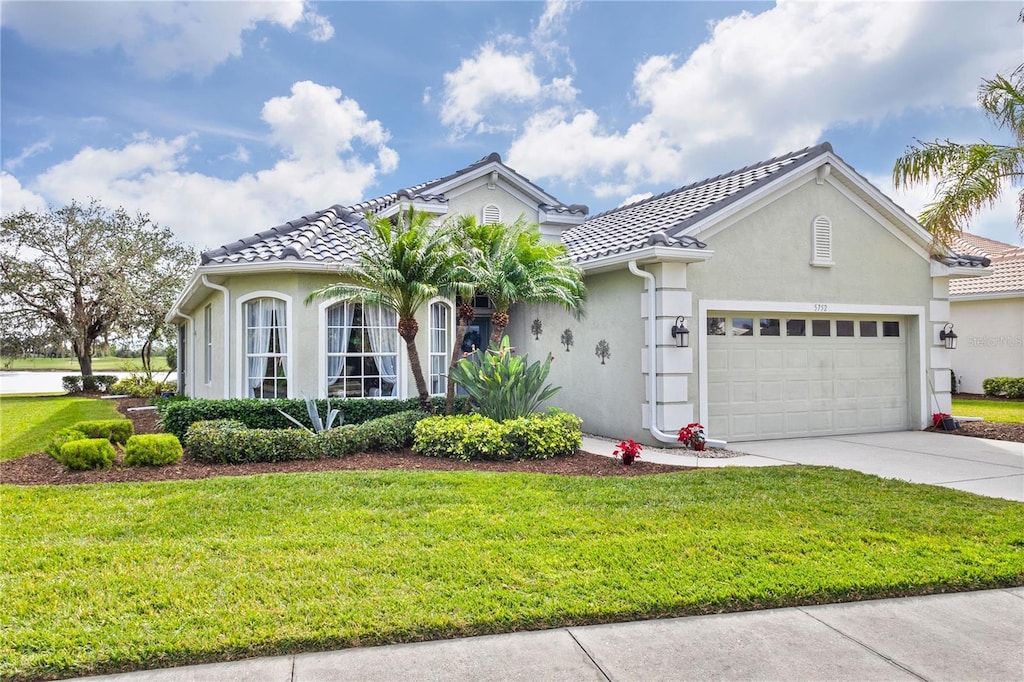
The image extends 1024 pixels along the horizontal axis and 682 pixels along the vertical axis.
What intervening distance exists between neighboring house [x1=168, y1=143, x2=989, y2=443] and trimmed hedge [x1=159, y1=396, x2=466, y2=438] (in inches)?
20.0

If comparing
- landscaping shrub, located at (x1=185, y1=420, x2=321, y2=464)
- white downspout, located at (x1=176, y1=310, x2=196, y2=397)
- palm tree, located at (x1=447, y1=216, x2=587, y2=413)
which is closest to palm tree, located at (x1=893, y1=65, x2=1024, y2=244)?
palm tree, located at (x1=447, y1=216, x2=587, y2=413)

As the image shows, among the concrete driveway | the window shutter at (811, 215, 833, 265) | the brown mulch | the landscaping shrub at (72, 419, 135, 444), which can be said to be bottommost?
the concrete driveway

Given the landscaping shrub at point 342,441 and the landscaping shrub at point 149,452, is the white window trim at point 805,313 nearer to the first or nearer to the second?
the landscaping shrub at point 342,441

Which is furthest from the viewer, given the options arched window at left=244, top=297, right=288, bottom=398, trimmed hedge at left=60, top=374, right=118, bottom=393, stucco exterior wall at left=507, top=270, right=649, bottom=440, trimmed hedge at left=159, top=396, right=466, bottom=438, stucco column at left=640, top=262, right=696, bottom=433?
trimmed hedge at left=60, top=374, right=118, bottom=393

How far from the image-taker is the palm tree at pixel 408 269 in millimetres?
10094

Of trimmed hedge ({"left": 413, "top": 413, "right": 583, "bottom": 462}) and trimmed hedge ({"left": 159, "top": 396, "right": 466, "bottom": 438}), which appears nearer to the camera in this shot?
trimmed hedge ({"left": 413, "top": 413, "right": 583, "bottom": 462})

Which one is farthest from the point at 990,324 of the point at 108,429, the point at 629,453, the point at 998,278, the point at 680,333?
the point at 108,429

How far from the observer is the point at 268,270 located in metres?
11.1

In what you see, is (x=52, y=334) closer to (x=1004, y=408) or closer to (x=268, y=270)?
(x=268, y=270)

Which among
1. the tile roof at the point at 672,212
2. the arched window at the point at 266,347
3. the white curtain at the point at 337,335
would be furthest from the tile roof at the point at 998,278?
the arched window at the point at 266,347

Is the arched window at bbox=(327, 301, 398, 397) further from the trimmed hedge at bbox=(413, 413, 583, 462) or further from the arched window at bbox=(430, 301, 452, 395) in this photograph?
the trimmed hedge at bbox=(413, 413, 583, 462)

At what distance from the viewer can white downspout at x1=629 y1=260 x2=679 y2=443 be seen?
1041 centimetres

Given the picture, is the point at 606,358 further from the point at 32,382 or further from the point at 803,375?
the point at 32,382

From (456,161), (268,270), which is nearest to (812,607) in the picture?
(268,270)
